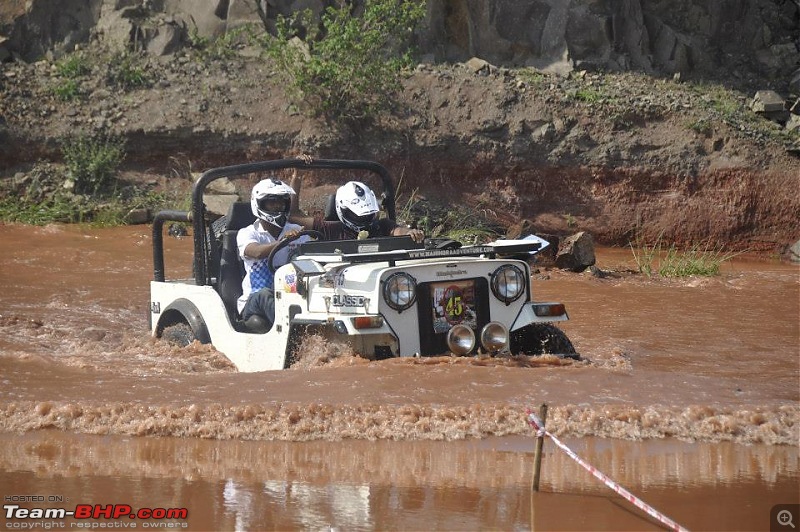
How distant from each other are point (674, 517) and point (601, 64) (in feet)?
51.3

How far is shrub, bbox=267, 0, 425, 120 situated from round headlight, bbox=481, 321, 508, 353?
1011cm

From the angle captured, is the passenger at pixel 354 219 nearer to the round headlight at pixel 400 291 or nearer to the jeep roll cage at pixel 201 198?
the jeep roll cage at pixel 201 198

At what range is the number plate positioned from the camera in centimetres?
774

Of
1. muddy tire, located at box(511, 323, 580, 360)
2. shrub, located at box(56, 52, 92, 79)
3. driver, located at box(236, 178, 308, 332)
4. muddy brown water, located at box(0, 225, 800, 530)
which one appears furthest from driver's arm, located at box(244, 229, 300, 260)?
shrub, located at box(56, 52, 92, 79)

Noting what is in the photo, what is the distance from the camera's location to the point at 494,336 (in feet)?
25.7

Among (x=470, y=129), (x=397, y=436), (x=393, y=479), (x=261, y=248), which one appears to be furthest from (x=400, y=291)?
(x=470, y=129)

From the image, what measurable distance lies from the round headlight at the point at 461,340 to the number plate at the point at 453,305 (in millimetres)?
87

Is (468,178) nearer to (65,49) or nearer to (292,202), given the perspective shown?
(65,49)

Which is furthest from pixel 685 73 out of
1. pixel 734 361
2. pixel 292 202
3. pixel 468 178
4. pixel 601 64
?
pixel 292 202

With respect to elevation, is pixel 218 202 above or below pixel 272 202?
above

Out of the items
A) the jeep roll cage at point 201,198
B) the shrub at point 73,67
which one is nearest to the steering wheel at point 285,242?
the jeep roll cage at point 201,198

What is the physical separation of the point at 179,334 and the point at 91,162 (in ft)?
27.6

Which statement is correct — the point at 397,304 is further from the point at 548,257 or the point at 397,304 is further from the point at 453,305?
the point at 548,257

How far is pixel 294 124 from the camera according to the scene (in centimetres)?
1777
